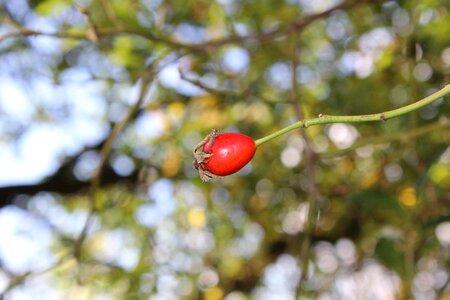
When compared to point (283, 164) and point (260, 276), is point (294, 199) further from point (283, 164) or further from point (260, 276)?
point (260, 276)

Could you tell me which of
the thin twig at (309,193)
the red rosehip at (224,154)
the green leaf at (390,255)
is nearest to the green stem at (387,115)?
the red rosehip at (224,154)

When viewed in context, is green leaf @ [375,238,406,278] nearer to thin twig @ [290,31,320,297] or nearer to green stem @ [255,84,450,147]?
thin twig @ [290,31,320,297]

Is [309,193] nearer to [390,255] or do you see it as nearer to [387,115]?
[390,255]

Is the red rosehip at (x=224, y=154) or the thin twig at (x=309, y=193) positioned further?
the thin twig at (x=309, y=193)

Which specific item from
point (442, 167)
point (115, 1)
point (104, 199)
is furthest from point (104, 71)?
point (442, 167)

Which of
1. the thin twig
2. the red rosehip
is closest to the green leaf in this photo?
the thin twig

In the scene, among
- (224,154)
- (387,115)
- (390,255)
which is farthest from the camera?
(390,255)

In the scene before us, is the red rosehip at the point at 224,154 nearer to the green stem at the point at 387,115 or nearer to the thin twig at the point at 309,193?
the green stem at the point at 387,115

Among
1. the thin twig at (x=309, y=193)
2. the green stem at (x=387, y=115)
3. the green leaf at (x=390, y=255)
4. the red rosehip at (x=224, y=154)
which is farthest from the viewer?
the green leaf at (x=390, y=255)

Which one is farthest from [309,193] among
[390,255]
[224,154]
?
[224,154]
